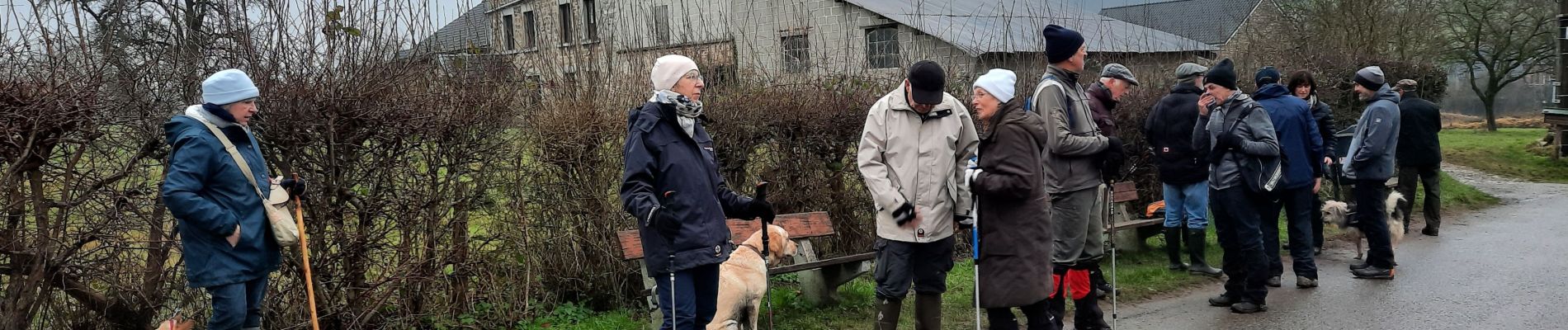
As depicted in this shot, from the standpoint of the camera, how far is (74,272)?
4750 mm

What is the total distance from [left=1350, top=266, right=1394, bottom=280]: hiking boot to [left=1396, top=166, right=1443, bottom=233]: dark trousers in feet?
6.45

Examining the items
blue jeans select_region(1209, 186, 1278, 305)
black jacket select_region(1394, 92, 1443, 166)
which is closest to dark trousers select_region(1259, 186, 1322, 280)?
blue jeans select_region(1209, 186, 1278, 305)

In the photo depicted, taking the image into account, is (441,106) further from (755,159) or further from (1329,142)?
(1329,142)

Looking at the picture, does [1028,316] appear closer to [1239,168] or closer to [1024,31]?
[1239,168]

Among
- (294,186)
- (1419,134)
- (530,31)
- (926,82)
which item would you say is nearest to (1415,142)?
(1419,134)

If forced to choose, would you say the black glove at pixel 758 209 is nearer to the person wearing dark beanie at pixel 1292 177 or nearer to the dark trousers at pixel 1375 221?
the person wearing dark beanie at pixel 1292 177

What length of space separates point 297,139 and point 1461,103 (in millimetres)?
46125

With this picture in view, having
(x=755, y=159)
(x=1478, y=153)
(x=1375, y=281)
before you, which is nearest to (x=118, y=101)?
(x=755, y=159)

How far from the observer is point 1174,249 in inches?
328

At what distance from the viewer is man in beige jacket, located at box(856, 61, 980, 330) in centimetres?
481

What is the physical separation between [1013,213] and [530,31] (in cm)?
484

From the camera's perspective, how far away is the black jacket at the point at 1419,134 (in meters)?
9.81

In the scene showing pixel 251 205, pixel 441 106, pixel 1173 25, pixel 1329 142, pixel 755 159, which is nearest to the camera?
pixel 251 205

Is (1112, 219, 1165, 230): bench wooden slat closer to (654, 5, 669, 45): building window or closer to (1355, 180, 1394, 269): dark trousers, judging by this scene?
(1355, 180, 1394, 269): dark trousers
